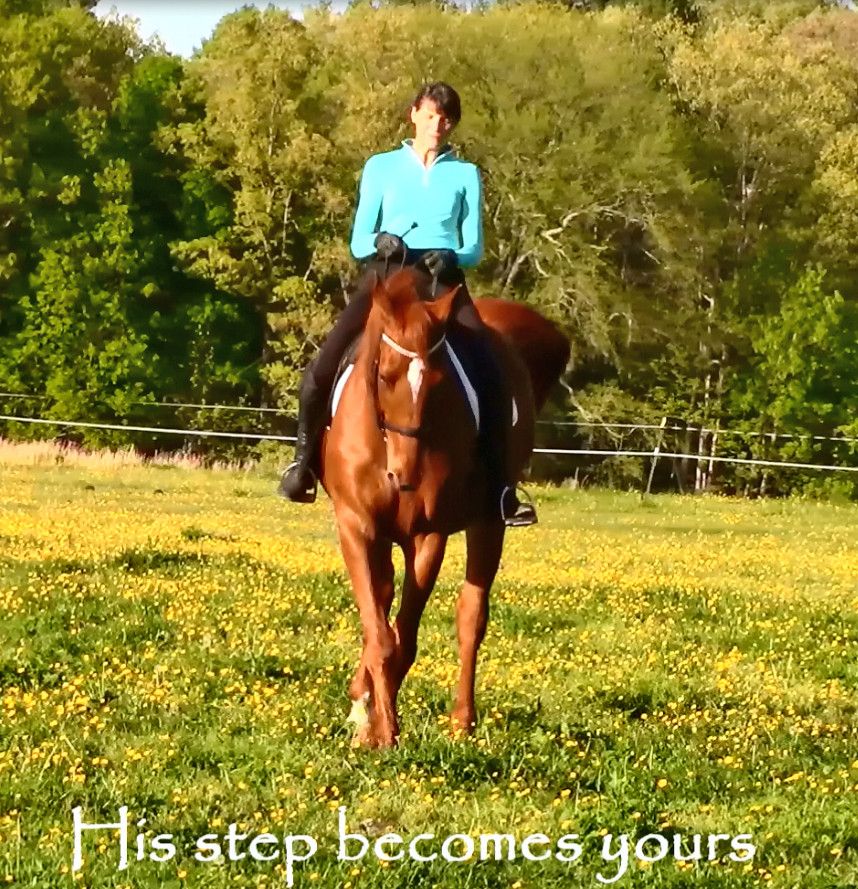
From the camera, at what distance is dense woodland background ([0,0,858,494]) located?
1875 inches

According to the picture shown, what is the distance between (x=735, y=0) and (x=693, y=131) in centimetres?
1803

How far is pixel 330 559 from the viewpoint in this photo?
16.9 metres

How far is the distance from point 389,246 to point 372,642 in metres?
2.03

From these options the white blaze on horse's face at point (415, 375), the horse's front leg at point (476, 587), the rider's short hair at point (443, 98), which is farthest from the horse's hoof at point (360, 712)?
the rider's short hair at point (443, 98)

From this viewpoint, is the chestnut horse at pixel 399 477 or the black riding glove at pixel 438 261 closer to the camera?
the chestnut horse at pixel 399 477

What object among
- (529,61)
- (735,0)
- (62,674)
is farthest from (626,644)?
(735,0)

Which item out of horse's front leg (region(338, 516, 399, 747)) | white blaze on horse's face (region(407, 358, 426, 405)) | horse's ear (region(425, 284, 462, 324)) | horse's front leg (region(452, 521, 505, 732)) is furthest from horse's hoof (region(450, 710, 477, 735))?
horse's ear (region(425, 284, 462, 324))

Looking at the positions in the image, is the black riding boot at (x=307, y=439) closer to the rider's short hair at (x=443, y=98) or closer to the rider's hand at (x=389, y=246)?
the rider's hand at (x=389, y=246)

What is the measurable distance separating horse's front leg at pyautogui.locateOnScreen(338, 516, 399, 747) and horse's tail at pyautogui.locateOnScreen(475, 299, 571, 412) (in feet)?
9.03

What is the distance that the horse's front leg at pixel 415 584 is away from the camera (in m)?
8.58

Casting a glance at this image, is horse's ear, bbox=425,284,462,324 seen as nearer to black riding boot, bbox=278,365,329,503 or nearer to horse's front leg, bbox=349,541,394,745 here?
black riding boot, bbox=278,365,329,503

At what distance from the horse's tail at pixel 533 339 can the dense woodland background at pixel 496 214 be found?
3367 cm

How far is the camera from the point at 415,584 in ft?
28.5

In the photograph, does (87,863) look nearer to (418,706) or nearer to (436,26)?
(418,706)
